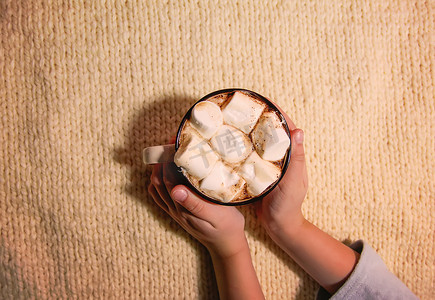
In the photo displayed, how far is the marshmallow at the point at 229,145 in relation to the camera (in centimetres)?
46

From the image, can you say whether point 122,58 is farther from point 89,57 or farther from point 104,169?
point 104,169

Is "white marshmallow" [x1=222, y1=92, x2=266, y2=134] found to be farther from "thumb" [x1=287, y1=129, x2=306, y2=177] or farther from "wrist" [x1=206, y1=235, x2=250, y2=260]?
"wrist" [x1=206, y1=235, x2=250, y2=260]

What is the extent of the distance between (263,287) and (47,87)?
586 millimetres

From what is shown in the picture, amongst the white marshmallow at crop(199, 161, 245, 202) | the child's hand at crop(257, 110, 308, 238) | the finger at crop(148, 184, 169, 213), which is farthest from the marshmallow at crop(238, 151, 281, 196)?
the finger at crop(148, 184, 169, 213)

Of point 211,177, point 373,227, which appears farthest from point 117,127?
point 373,227

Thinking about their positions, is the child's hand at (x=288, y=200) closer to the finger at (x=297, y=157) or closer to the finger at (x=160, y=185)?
the finger at (x=297, y=157)

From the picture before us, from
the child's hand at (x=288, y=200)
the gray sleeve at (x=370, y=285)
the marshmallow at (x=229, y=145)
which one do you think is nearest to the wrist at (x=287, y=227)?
the child's hand at (x=288, y=200)

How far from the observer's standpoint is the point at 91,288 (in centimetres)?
68

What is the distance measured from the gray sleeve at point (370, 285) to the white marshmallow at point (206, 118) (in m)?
0.40

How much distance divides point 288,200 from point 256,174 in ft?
0.60

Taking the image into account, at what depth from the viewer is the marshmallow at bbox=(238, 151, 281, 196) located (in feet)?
1.51

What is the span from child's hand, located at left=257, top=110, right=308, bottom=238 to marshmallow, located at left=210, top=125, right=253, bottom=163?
0.46ft

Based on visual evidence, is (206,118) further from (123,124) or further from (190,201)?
(123,124)

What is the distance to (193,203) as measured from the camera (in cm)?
54
